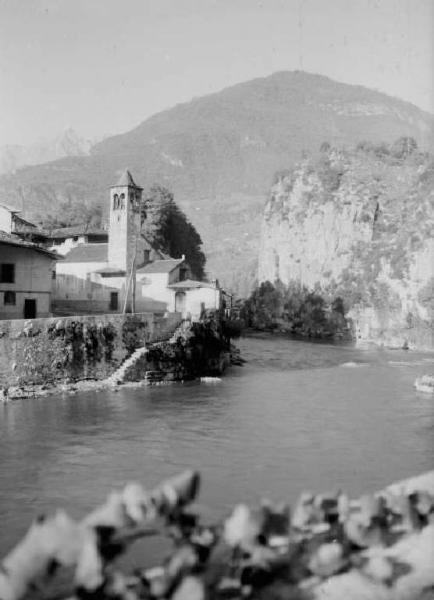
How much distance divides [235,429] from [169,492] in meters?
14.0

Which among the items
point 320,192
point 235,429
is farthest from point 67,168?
point 235,429

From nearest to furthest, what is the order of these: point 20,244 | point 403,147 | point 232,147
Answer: point 20,244, point 403,147, point 232,147

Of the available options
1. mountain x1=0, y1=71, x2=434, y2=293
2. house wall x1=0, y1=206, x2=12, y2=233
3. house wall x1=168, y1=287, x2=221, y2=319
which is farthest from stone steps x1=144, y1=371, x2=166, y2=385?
mountain x1=0, y1=71, x2=434, y2=293

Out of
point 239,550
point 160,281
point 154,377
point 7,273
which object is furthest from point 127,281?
point 239,550

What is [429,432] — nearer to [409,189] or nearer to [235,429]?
[235,429]

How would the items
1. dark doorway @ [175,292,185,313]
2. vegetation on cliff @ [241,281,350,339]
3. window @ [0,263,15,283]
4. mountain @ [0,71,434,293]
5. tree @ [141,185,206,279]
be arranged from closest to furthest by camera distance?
window @ [0,263,15,283]
dark doorway @ [175,292,185,313]
tree @ [141,185,206,279]
vegetation on cliff @ [241,281,350,339]
mountain @ [0,71,434,293]

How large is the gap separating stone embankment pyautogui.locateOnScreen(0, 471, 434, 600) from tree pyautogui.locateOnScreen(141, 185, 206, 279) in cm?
5602

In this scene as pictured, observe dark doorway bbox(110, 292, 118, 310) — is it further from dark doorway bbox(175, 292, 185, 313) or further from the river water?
the river water

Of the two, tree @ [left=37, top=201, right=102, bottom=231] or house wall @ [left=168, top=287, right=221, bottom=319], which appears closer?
house wall @ [left=168, top=287, right=221, bottom=319]

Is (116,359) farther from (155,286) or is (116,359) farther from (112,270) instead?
(155,286)

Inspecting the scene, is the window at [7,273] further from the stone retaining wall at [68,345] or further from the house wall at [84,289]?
the house wall at [84,289]

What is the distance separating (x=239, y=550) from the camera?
4406mm

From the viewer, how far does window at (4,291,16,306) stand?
28.5 metres

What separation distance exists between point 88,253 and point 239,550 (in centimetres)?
3842
